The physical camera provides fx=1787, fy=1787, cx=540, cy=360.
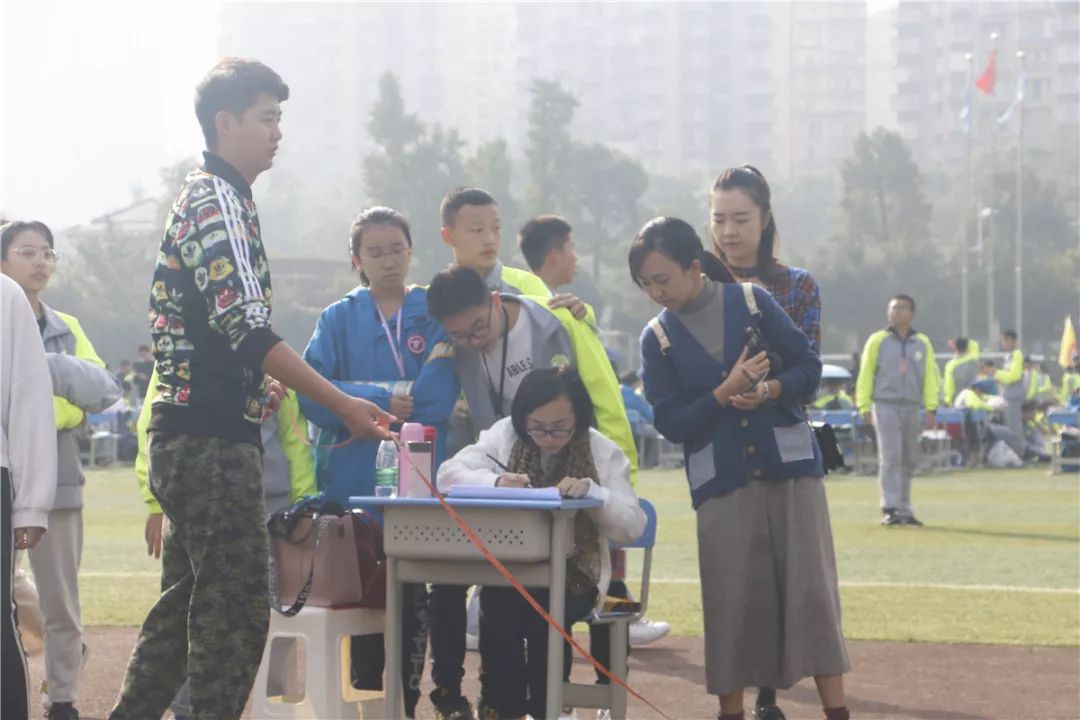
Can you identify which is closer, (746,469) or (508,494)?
(508,494)

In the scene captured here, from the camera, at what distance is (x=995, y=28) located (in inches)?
5812

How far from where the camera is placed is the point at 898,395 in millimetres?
18141

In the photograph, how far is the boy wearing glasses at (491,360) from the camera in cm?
669

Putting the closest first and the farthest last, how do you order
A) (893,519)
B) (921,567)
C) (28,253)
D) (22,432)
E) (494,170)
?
(22,432) < (28,253) < (921,567) < (893,519) < (494,170)

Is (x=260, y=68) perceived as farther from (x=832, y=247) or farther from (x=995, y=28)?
(x=995, y=28)

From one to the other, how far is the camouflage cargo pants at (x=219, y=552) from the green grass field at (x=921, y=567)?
5.11 metres

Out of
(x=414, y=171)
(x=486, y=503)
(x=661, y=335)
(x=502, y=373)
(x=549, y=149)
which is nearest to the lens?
(x=486, y=503)

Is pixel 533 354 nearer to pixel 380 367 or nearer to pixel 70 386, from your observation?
pixel 380 367

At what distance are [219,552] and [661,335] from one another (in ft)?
6.77

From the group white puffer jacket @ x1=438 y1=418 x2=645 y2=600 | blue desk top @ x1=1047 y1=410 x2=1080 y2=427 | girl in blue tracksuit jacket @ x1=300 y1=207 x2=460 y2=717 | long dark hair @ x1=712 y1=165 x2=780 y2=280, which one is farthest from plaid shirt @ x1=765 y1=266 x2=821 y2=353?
blue desk top @ x1=1047 y1=410 x2=1080 y2=427

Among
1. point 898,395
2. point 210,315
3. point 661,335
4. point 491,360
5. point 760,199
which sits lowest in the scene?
point 898,395

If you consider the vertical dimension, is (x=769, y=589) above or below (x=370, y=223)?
below

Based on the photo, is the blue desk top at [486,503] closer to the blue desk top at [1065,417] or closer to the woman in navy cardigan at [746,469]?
the woman in navy cardigan at [746,469]

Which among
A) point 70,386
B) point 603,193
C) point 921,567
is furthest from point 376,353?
point 603,193
